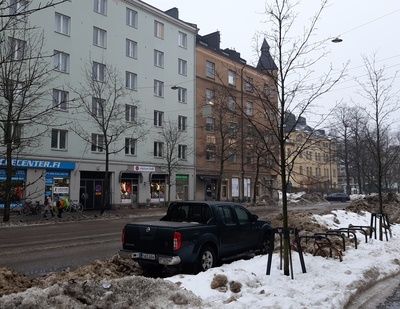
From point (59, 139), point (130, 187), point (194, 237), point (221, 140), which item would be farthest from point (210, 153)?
point (194, 237)

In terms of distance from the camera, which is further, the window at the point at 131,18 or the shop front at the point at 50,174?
the window at the point at 131,18

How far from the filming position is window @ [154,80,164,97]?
125ft

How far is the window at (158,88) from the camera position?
1502 inches

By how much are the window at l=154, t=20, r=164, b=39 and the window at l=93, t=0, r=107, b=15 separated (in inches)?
242

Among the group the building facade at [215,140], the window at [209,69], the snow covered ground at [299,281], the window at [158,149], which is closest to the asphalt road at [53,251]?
the snow covered ground at [299,281]

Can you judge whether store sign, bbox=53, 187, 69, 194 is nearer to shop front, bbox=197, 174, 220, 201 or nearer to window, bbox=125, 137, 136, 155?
window, bbox=125, 137, 136, 155

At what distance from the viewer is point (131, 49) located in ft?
118

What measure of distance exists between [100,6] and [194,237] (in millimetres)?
30930

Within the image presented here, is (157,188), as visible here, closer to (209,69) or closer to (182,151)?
(182,151)

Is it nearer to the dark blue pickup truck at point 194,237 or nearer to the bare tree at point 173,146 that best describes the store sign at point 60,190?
the bare tree at point 173,146

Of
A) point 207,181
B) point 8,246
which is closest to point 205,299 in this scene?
point 8,246

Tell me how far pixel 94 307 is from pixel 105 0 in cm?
3381

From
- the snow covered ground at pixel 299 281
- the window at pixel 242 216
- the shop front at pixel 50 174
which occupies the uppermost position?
the shop front at pixel 50 174

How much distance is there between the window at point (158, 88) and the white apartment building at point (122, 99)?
10cm
